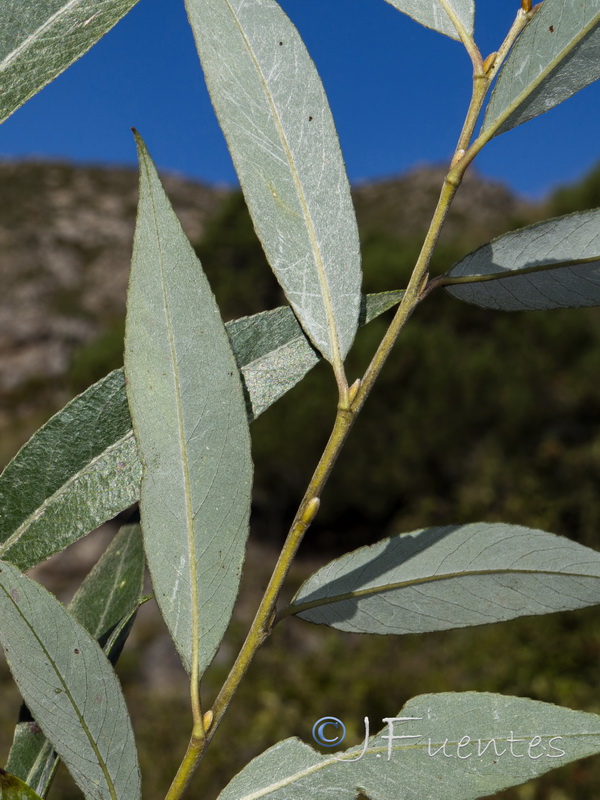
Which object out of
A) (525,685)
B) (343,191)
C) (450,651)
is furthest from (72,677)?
(450,651)

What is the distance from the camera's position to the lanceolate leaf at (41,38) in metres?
0.30

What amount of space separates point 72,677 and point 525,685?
330 centimetres

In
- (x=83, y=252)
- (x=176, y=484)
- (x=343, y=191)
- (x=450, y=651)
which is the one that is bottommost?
(x=450, y=651)

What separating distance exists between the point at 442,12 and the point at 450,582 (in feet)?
0.89

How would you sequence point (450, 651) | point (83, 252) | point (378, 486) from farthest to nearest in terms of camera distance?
1. point (83, 252)
2. point (378, 486)
3. point (450, 651)

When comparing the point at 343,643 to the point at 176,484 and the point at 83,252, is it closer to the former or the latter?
the point at 176,484

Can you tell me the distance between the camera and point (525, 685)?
3.14 m

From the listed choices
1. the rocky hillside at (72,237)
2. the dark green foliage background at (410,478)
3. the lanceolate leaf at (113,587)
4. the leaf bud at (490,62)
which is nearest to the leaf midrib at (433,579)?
the lanceolate leaf at (113,587)

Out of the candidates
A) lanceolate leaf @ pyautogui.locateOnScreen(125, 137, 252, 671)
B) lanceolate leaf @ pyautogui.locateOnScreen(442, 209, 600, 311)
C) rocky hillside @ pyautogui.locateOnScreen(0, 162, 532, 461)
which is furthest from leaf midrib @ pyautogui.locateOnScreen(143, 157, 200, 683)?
rocky hillside @ pyautogui.locateOnScreen(0, 162, 532, 461)

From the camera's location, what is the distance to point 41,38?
1.02ft

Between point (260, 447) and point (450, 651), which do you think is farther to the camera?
point (260, 447)

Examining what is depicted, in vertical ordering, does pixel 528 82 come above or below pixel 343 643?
above

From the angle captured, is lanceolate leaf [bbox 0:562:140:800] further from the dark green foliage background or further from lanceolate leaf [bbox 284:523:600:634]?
the dark green foliage background

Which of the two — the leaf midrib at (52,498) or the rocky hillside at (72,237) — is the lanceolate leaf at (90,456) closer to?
the leaf midrib at (52,498)
